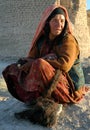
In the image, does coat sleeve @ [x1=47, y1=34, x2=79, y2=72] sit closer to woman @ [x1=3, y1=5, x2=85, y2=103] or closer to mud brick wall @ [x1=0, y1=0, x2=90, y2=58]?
woman @ [x1=3, y1=5, x2=85, y2=103]

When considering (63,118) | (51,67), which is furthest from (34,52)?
(63,118)

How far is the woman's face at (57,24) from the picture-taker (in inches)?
186

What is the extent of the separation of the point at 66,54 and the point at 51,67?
20 cm

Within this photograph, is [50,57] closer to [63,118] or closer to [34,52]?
[34,52]

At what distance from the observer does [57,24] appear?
186 inches

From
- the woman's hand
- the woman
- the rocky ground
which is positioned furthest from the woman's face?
the rocky ground

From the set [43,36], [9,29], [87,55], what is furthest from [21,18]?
[43,36]

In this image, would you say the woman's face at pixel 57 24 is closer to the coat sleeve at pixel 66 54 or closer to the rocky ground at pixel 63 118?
the coat sleeve at pixel 66 54

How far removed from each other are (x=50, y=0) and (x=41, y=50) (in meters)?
15.2

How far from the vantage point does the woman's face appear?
4.73 metres

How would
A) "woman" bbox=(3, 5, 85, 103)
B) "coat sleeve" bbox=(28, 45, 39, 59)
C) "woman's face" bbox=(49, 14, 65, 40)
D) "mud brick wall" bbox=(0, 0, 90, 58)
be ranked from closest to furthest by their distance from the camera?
1. "woman" bbox=(3, 5, 85, 103)
2. "woman's face" bbox=(49, 14, 65, 40)
3. "coat sleeve" bbox=(28, 45, 39, 59)
4. "mud brick wall" bbox=(0, 0, 90, 58)

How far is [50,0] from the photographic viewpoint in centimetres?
1991

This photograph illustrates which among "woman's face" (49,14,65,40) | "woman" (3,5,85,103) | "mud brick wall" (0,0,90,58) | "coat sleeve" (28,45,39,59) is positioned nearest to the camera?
"woman" (3,5,85,103)

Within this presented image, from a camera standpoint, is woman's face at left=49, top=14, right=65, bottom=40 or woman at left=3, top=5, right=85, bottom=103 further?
woman's face at left=49, top=14, right=65, bottom=40
